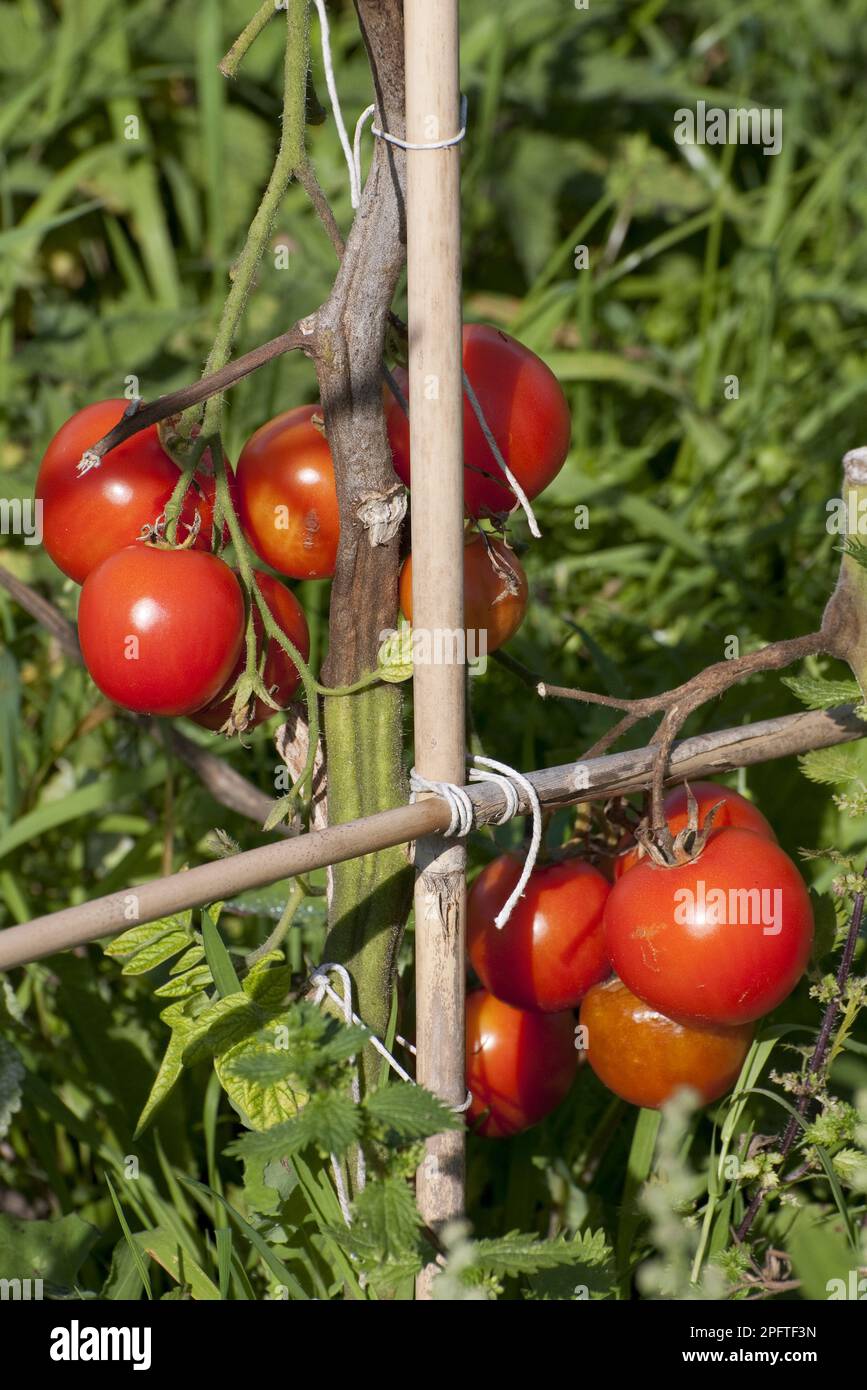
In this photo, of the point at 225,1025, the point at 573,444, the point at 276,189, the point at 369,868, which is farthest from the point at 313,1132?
the point at 573,444

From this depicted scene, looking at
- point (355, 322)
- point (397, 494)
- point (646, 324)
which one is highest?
point (646, 324)

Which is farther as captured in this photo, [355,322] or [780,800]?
[780,800]

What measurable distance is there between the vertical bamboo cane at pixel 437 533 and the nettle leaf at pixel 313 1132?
0.18 meters

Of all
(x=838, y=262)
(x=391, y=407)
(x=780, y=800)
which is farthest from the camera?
(x=838, y=262)

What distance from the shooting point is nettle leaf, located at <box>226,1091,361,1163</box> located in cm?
91

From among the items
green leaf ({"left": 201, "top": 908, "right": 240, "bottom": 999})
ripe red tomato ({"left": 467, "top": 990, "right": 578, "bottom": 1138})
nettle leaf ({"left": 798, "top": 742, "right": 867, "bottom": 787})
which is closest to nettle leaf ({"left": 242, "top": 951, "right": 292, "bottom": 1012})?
green leaf ({"left": 201, "top": 908, "right": 240, "bottom": 999})

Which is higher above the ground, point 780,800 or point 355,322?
point 355,322

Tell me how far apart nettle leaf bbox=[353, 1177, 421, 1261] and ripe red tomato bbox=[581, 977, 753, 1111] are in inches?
10.5

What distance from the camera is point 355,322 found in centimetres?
107

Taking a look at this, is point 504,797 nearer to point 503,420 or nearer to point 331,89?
point 503,420
